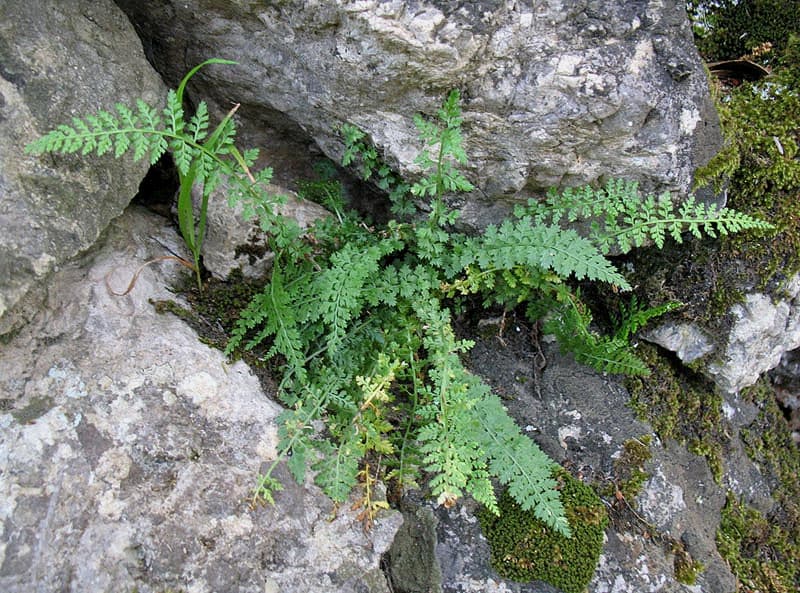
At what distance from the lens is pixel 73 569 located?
2562mm

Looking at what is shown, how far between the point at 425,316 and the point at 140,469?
5.32 ft

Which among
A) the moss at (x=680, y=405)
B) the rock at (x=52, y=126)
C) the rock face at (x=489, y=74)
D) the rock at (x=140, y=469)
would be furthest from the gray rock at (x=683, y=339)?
the rock at (x=52, y=126)

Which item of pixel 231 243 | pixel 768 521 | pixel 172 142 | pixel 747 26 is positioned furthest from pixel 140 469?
pixel 747 26

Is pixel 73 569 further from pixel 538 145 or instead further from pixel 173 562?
pixel 538 145

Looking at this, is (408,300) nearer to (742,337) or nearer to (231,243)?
(231,243)

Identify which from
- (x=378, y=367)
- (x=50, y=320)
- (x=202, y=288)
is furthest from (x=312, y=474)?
(x=50, y=320)

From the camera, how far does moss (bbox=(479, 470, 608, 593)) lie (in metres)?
3.28

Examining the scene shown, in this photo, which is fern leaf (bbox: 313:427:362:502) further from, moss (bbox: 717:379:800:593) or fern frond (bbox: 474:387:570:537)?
moss (bbox: 717:379:800:593)

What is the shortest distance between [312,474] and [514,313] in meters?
1.79

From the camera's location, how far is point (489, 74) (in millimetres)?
3344

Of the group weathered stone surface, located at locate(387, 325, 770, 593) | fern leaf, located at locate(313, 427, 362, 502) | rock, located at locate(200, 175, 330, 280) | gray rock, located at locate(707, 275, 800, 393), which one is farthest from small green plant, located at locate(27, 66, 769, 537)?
gray rock, located at locate(707, 275, 800, 393)

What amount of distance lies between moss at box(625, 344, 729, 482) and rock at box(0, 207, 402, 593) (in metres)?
1.88

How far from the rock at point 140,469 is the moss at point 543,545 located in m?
0.61

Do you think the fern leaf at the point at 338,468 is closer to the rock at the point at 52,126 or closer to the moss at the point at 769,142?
the rock at the point at 52,126
